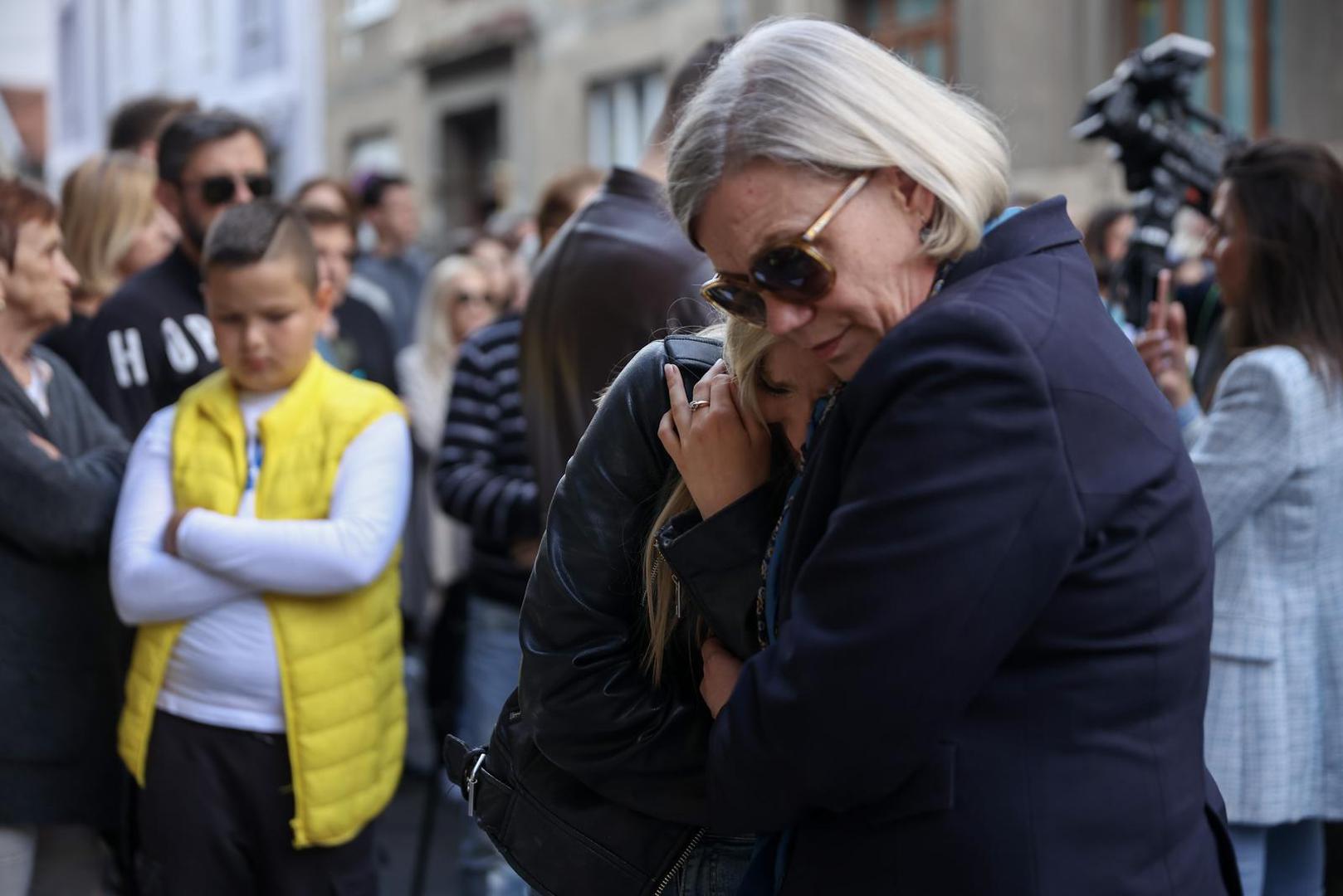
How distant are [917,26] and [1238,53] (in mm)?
3191

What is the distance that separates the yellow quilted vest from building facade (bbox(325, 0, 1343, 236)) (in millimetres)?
1679

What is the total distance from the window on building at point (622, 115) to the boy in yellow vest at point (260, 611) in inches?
515

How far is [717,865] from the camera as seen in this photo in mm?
2006

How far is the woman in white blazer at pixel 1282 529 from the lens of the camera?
317cm

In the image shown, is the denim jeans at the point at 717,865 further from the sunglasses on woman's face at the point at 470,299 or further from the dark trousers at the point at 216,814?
the sunglasses on woman's face at the point at 470,299

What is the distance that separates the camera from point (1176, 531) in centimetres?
171

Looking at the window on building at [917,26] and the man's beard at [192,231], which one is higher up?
the window on building at [917,26]

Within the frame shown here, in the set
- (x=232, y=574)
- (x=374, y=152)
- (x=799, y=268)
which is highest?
(x=374, y=152)

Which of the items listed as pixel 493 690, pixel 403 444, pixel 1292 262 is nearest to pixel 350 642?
pixel 403 444

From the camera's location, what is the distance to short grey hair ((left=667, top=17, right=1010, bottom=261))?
1.65 m

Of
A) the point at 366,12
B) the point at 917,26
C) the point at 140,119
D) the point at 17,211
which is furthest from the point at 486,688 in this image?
the point at 366,12

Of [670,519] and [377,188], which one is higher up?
[377,188]

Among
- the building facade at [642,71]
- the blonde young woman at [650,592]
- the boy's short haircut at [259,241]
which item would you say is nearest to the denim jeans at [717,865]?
the blonde young woman at [650,592]

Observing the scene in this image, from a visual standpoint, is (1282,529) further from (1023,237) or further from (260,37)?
(260,37)
